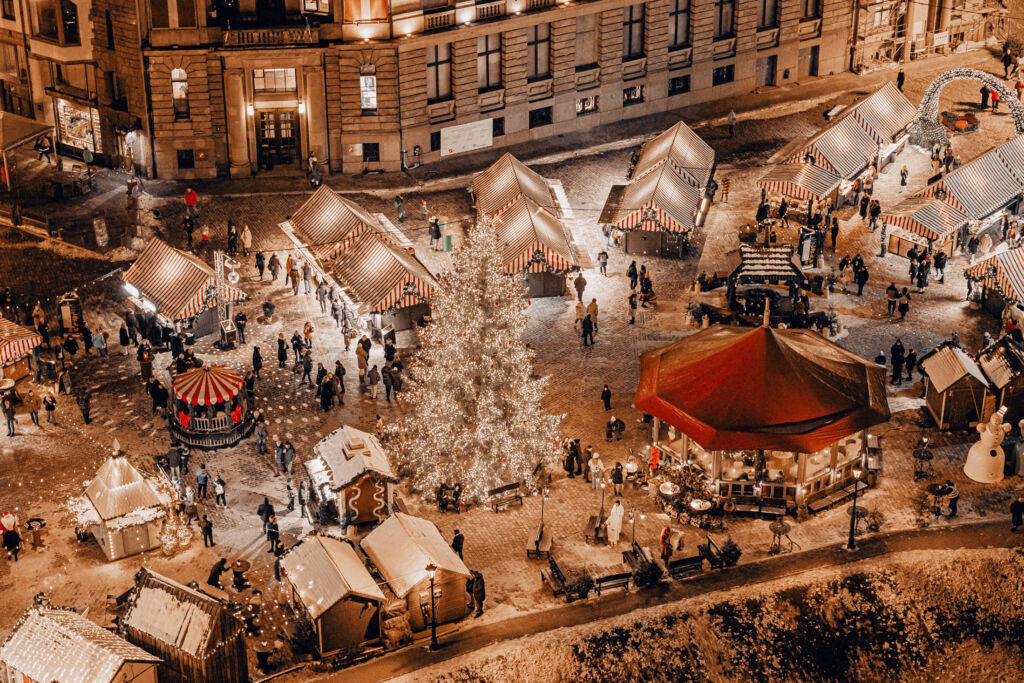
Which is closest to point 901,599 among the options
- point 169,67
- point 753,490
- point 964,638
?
point 964,638

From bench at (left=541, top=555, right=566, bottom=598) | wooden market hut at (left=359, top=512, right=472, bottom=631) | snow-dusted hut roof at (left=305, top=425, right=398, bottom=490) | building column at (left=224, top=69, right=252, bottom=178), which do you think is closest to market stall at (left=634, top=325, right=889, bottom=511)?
bench at (left=541, top=555, right=566, bottom=598)

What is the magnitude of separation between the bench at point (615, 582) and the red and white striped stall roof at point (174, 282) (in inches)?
860

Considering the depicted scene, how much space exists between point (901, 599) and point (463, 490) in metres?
14.5

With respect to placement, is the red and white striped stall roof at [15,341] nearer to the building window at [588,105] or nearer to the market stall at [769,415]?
the market stall at [769,415]

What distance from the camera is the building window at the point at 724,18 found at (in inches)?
3469

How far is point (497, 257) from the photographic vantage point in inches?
2072

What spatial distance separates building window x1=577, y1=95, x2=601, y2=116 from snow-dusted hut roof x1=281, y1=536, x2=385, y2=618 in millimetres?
41258

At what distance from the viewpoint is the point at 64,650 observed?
44.5 m

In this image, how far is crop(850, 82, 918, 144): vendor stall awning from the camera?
3123 inches

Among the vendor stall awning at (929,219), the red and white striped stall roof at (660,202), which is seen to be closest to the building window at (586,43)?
the red and white striped stall roof at (660,202)

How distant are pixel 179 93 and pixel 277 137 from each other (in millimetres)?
Result: 5131

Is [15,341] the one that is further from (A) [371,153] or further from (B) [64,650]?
(A) [371,153]

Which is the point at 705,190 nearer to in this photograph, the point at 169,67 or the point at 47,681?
the point at 169,67

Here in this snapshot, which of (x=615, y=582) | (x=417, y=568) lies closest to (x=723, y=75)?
(x=615, y=582)
